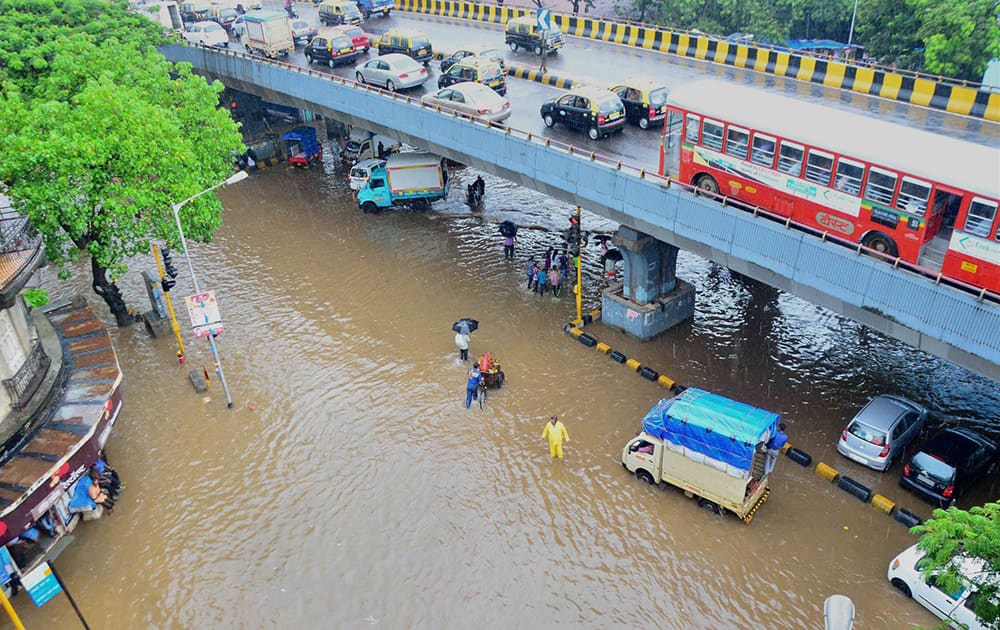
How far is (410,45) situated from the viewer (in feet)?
112

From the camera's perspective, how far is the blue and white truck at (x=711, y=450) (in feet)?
53.0

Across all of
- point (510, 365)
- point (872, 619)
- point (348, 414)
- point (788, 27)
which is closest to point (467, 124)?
point (510, 365)

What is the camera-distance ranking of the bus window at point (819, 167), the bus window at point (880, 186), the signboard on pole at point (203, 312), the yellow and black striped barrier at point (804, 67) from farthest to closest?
1. the yellow and black striped barrier at point (804, 67)
2. the signboard on pole at point (203, 312)
3. the bus window at point (819, 167)
4. the bus window at point (880, 186)

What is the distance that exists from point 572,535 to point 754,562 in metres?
3.93

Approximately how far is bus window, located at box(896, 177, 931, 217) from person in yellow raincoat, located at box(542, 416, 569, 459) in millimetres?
9049

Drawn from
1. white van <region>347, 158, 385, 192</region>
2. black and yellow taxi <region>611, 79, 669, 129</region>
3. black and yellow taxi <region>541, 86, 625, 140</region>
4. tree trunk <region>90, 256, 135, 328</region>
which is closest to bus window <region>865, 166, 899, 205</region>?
black and yellow taxi <region>611, 79, 669, 129</region>

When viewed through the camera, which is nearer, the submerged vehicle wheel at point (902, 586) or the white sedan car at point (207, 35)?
the submerged vehicle wheel at point (902, 586)

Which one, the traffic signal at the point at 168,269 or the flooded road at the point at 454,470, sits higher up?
the traffic signal at the point at 168,269

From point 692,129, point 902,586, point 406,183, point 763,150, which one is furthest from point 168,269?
point 902,586

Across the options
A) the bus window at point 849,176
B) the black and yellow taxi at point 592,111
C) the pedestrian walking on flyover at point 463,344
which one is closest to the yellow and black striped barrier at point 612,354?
the pedestrian walking on flyover at point 463,344

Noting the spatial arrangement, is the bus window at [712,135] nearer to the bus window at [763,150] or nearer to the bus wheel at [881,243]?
the bus window at [763,150]

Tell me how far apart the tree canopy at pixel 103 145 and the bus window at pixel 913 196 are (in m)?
18.1

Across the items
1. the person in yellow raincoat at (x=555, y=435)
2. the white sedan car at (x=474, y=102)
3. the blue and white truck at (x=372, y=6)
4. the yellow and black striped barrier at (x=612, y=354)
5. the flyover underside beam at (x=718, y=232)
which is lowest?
the yellow and black striped barrier at (x=612, y=354)

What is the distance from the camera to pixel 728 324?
2444cm
